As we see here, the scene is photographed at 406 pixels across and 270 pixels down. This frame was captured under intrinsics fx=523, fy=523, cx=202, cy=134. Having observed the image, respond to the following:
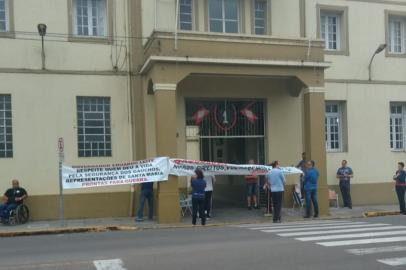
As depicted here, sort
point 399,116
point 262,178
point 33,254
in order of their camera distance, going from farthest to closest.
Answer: point 399,116 → point 262,178 → point 33,254

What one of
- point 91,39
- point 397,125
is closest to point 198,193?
point 91,39

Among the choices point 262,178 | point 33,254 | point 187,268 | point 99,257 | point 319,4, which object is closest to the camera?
point 187,268

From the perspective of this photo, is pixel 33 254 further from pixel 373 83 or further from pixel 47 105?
pixel 373 83

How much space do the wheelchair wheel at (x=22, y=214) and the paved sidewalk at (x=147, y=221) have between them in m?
0.21

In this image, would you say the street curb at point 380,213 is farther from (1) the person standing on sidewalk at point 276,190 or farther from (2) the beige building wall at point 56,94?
(2) the beige building wall at point 56,94

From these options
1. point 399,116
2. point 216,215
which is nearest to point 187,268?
point 216,215

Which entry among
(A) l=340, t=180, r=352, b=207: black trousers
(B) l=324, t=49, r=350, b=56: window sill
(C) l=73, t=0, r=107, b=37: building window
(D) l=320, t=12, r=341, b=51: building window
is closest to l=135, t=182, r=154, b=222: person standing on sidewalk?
(C) l=73, t=0, r=107, b=37: building window

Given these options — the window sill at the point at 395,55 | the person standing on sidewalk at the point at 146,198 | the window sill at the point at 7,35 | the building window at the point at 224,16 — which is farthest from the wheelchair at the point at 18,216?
the window sill at the point at 395,55

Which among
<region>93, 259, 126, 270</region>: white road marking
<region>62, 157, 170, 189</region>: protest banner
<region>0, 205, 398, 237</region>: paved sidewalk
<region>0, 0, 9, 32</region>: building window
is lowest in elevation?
<region>0, 205, 398, 237</region>: paved sidewalk

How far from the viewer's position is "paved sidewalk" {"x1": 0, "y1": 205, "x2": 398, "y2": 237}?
571 inches

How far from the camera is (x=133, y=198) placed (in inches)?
688

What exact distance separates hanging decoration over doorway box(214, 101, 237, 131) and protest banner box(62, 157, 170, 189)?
356 centimetres

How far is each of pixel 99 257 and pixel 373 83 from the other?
15.0m

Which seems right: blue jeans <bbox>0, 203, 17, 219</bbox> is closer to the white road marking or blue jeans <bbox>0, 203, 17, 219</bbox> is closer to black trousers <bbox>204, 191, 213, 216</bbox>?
black trousers <bbox>204, 191, 213, 216</bbox>
